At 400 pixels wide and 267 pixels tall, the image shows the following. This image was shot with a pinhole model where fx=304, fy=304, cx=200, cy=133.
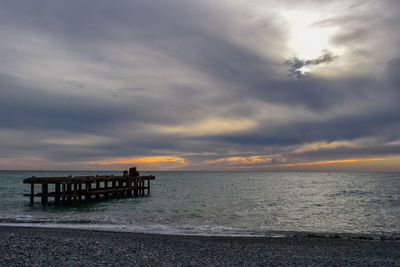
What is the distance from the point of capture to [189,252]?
11.2 meters

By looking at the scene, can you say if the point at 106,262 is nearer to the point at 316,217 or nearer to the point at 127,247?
the point at 127,247

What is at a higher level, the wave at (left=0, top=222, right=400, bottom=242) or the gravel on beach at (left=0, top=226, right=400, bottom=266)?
the gravel on beach at (left=0, top=226, right=400, bottom=266)

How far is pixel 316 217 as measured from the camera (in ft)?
84.3

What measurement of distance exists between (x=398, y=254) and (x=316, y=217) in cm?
1391

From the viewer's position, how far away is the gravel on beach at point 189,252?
928cm

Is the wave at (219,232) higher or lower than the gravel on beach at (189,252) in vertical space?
lower

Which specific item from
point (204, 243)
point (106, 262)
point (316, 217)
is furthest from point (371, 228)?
point (106, 262)

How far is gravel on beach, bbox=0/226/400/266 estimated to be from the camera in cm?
928

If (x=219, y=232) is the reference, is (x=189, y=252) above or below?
above

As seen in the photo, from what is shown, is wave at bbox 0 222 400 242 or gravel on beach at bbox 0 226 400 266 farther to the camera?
wave at bbox 0 222 400 242

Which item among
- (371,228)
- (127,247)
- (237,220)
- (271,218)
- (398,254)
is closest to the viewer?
(127,247)

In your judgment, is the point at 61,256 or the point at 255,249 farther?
the point at 255,249

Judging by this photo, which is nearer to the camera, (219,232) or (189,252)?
(189,252)

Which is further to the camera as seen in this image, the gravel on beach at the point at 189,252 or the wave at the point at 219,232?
the wave at the point at 219,232
